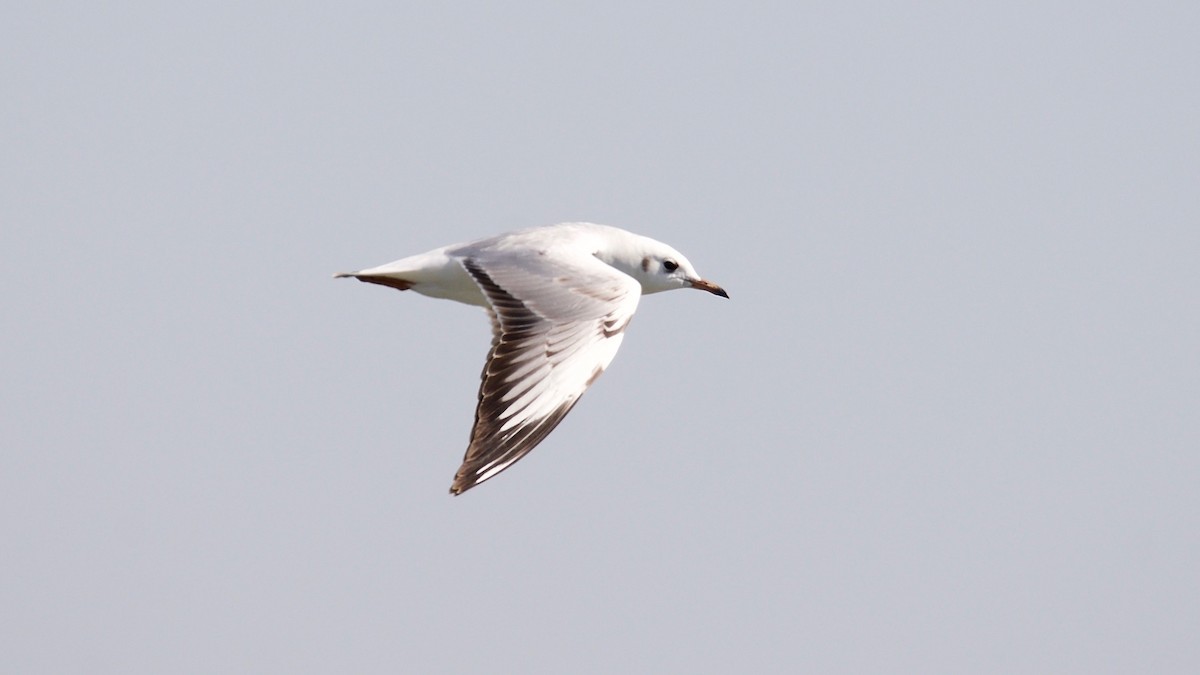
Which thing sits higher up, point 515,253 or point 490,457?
point 515,253

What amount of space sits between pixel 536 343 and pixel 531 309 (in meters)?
0.28

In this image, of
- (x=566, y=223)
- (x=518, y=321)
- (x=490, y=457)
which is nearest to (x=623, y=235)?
(x=566, y=223)

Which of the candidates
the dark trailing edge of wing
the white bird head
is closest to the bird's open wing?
the dark trailing edge of wing

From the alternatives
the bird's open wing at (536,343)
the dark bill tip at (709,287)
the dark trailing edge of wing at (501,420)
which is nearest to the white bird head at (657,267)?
the dark bill tip at (709,287)

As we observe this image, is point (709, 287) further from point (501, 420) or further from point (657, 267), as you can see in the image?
point (501, 420)

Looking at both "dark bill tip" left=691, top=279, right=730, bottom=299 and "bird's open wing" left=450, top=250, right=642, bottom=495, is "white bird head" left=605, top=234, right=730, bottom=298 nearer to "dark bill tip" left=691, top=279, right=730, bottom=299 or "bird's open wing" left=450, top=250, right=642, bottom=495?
"dark bill tip" left=691, top=279, right=730, bottom=299

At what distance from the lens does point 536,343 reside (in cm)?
915

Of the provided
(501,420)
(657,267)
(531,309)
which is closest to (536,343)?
(531,309)

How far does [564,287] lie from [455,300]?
52.7 inches

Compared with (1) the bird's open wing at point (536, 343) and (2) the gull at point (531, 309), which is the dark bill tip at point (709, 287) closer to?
(2) the gull at point (531, 309)

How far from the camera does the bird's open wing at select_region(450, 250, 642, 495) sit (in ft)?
28.7

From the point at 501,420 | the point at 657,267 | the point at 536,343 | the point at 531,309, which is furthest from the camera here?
the point at 657,267

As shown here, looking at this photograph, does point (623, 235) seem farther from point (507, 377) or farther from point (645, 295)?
point (507, 377)

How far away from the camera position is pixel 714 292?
11844mm
